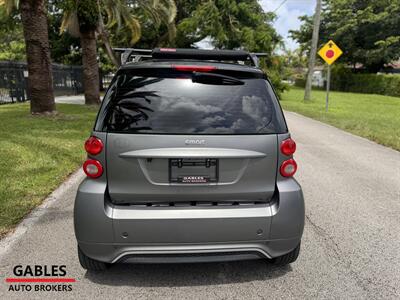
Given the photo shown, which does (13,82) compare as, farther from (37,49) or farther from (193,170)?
(193,170)

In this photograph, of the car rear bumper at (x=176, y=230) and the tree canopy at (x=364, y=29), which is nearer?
the car rear bumper at (x=176, y=230)

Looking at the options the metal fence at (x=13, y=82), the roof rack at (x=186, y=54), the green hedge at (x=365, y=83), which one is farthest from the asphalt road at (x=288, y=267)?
the green hedge at (x=365, y=83)

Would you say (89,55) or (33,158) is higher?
(89,55)

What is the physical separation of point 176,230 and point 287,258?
1143 millimetres

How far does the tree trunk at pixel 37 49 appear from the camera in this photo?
1060 centimetres

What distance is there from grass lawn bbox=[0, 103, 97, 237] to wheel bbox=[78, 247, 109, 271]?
4.36 ft

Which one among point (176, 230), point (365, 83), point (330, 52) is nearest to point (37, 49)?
point (176, 230)

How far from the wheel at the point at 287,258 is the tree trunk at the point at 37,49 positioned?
1037cm

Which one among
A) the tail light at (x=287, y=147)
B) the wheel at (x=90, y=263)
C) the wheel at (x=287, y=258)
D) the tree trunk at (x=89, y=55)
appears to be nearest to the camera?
the tail light at (x=287, y=147)

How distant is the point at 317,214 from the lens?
4.54 meters

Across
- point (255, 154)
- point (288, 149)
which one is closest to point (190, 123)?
point (255, 154)

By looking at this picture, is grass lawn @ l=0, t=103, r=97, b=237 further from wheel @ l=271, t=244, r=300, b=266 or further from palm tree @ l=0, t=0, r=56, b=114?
wheel @ l=271, t=244, r=300, b=266

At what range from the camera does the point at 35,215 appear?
13.9 ft

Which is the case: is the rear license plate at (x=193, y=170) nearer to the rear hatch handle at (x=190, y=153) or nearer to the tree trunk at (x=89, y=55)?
the rear hatch handle at (x=190, y=153)
